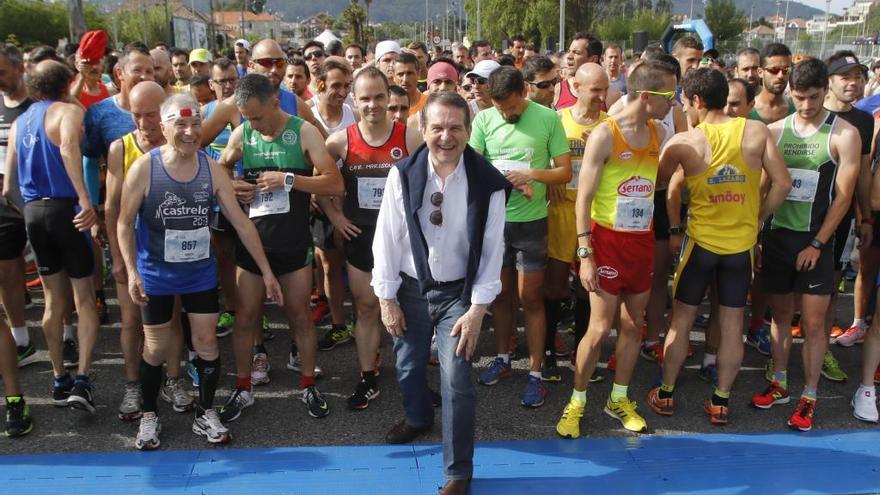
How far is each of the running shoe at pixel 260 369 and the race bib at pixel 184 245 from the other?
1190 mm

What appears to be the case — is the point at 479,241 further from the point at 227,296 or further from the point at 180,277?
the point at 227,296

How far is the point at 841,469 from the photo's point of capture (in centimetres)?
346

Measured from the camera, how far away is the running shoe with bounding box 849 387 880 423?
155 inches

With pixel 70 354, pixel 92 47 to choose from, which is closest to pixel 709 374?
pixel 70 354

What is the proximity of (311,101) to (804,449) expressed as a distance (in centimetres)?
444

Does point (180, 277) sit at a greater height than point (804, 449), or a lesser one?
greater

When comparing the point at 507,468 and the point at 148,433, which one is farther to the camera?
the point at 148,433

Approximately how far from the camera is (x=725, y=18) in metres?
58.0

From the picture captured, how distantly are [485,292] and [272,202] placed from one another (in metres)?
1.46

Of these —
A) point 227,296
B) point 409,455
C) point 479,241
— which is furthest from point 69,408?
point 479,241

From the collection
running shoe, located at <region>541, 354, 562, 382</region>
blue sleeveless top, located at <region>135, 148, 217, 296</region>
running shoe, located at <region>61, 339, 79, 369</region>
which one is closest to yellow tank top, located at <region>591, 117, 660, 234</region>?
running shoe, located at <region>541, 354, 562, 382</region>

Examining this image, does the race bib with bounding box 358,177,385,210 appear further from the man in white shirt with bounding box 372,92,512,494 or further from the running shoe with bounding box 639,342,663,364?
the running shoe with bounding box 639,342,663,364

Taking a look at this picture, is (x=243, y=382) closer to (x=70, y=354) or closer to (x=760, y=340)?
(x=70, y=354)

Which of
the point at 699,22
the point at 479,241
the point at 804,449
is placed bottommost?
the point at 804,449
